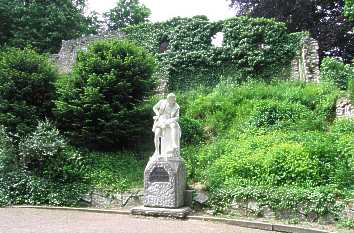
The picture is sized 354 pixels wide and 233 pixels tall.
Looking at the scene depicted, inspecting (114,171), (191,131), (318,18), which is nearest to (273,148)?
(191,131)

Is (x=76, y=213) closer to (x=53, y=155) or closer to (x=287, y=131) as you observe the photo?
(x=53, y=155)

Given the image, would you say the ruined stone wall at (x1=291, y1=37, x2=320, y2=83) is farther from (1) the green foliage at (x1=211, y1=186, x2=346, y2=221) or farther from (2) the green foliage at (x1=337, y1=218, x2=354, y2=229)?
(2) the green foliage at (x1=337, y1=218, x2=354, y2=229)

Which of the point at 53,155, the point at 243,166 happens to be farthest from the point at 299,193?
the point at 53,155

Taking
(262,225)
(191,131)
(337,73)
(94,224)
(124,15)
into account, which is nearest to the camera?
(262,225)

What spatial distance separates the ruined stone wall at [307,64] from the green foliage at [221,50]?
283 millimetres

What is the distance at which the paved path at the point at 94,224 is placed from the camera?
8008 millimetres

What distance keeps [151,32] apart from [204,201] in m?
11.7

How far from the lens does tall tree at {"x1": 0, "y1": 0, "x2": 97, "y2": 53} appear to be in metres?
26.0

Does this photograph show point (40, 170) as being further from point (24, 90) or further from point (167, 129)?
point (167, 129)

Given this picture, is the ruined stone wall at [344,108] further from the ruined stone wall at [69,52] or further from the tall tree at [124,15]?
the tall tree at [124,15]

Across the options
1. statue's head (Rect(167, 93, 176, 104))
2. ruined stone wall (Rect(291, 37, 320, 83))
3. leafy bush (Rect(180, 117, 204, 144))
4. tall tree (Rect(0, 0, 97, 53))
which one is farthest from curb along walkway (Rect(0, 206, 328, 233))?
tall tree (Rect(0, 0, 97, 53))

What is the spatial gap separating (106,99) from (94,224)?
5522 millimetres

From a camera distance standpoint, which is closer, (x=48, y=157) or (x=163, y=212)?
(x=163, y=212)

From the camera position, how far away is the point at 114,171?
12586 millimetres
